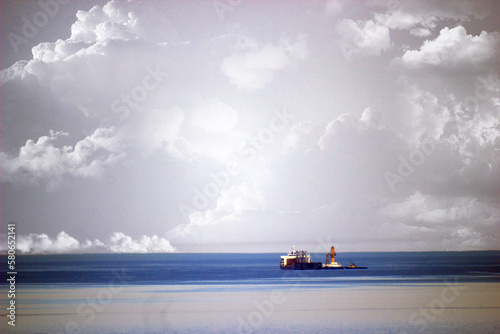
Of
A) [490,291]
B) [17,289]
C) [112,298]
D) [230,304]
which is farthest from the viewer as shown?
[17,289]

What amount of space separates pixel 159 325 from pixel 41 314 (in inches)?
427

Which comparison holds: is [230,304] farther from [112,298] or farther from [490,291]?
[490,291]

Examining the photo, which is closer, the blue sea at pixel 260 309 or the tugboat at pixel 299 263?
the blue sea at pixel 260 309

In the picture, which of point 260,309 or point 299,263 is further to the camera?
point 299,263

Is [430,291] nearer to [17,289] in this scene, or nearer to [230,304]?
[230,304]

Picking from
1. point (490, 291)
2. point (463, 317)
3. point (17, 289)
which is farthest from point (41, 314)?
point (490, 291)

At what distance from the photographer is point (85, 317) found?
4634cm

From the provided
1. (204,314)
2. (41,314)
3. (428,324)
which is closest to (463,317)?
(428,324)

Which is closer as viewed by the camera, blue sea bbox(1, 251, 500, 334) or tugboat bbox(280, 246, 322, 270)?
blue sea bbox(1, 251, 500, 334)

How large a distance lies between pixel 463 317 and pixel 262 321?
1540 cm

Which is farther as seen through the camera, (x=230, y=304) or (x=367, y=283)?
(x=367, y=283)

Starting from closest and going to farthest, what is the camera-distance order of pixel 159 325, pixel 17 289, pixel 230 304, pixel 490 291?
pixel 159 325, pixel 230 304, pixel 490 291, pixel 17 289

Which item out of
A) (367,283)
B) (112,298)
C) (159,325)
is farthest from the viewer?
(367,283)

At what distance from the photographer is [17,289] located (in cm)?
6794
